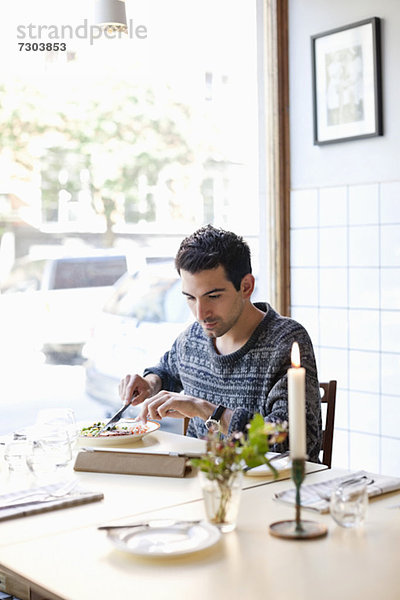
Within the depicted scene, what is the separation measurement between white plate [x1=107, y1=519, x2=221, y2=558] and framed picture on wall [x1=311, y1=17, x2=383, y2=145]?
8.00 feet

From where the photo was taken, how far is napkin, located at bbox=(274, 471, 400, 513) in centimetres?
158

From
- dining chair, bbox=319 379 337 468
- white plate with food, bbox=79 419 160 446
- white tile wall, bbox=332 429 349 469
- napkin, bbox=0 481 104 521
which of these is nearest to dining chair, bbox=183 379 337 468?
dining chair, bbox=319 379 337 468

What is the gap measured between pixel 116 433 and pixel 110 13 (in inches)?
53.9

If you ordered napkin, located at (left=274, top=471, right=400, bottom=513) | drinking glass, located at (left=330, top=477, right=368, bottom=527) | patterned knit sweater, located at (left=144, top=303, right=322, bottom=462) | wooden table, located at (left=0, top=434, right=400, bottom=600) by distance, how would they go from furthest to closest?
patterned knit sweater, located at (left=144, top=303, right=322, bottom=462)
napkin, located at (left=274, top=471, right=400, bottom=513)
drinking glass, located at (left=330, top=477, right=368, bottom=527)
wooden table, located at (left=0, top=434, right=400, bottom=600)

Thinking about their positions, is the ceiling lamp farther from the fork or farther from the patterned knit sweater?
the fork

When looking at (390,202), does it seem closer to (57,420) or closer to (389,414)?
(389,414)

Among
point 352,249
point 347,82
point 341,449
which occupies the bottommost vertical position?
point 341,449

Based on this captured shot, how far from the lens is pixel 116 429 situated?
2.25 meters

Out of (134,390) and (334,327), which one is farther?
(334,327)

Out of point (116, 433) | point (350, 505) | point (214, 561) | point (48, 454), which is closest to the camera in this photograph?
point (214, 561)

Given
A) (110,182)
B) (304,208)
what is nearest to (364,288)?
(304,208)

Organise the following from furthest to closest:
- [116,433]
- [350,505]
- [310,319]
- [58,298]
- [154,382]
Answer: [310,319] → [58,298] → [154,382] → [116,433] → [350,505]

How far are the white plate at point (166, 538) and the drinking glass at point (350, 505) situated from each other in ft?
0.73

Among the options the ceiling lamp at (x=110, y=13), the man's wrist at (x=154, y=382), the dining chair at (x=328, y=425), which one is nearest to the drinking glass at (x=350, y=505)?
the dining chair at (x=328, y=425)
